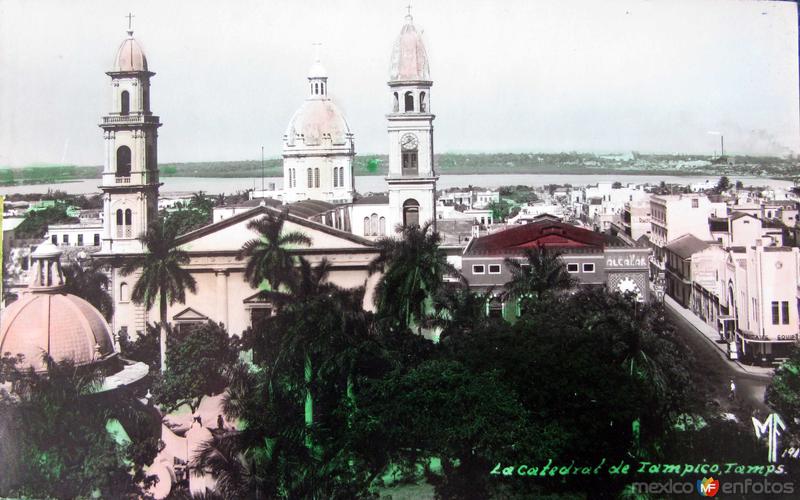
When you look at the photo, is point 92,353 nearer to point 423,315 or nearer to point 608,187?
point 423,315

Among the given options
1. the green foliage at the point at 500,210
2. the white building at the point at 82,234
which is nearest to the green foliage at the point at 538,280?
the white building at the point at 82,234

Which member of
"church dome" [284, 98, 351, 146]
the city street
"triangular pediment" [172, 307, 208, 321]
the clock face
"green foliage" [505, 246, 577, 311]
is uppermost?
"church dome" [284, 98, 351, 146]

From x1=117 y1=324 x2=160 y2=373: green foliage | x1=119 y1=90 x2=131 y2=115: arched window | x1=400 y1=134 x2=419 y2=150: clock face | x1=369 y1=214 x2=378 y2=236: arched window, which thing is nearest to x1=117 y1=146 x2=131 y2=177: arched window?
x1=119 y1=90 x2=131 y2=115: arched window

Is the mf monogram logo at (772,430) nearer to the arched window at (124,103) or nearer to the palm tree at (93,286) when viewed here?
the palm tree at (93,286)

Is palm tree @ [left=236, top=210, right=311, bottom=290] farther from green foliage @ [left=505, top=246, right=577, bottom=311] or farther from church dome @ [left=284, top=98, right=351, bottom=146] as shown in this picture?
church dome @ [left=284, top=98, right=351, bottom=146]

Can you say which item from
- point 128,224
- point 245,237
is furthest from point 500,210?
point 128,224

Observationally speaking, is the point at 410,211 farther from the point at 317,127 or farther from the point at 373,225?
the point at 317,127
